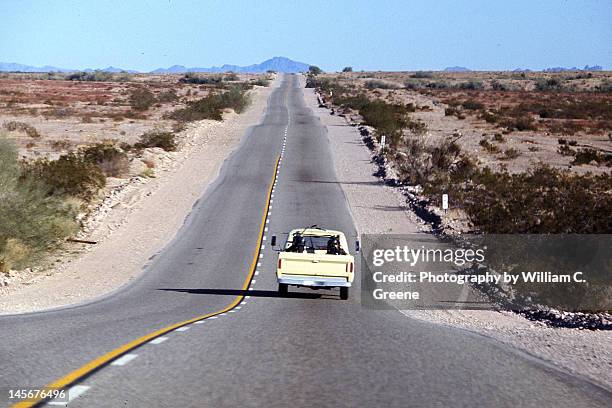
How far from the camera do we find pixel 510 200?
104 ft

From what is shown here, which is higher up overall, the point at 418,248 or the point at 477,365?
the point at 477,365

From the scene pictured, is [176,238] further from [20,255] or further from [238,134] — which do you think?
[238,134]

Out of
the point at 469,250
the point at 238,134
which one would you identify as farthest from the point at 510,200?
the point at 238,134

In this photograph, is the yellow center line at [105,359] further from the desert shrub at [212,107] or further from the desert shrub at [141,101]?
the desert shrub at [141,101]

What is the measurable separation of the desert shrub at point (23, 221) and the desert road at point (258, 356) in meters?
5.94

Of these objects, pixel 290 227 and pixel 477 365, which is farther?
pixel 290 227

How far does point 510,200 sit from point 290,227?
921cm

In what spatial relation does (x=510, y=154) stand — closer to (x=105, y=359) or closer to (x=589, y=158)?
(x=589, y=158)

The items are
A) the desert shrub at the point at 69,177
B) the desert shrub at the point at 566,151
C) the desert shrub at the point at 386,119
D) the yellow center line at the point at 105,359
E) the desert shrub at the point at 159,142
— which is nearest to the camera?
the yellow center line at the point at 105,359

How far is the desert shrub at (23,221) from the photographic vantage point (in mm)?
28266

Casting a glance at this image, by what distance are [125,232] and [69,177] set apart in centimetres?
701

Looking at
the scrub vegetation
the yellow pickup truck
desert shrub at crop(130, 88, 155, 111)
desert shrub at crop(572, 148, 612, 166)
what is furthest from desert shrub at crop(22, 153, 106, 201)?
desert shrub at crop(130, 88, 155, 111)

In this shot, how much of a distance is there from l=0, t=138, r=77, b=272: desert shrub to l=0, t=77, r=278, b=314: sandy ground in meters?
0.88

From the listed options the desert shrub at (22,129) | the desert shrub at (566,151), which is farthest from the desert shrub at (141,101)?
the desert shrub at (566,151)
